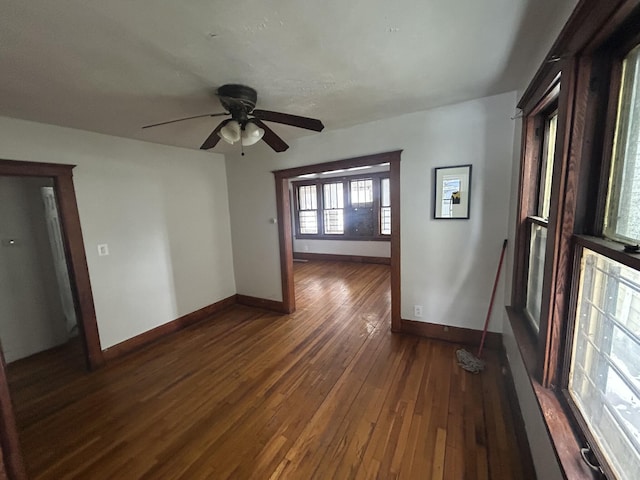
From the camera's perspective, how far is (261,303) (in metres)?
3.88

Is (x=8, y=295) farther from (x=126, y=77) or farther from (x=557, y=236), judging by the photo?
(x=557, y=236)

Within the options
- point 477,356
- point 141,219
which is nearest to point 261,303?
point 141,219

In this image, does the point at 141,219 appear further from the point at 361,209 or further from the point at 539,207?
the point at 361,209

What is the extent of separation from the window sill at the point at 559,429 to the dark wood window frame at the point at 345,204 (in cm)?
465

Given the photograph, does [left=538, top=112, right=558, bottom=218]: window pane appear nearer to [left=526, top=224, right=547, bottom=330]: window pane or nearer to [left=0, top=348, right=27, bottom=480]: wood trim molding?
[left=526, top=224, right=547, bottom=330]: window pane

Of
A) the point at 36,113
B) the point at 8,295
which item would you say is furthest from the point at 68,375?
the point at 36,113

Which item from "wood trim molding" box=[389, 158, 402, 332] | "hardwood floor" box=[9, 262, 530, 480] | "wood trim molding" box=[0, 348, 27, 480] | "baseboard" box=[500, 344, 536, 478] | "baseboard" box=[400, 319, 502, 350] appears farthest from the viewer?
"wood trim molding" box=[389, 158, 402, 332]

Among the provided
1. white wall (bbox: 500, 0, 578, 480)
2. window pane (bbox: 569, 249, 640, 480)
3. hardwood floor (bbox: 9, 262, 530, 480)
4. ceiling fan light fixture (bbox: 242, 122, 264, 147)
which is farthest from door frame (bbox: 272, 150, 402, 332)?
window pane (bbox: 569, 249, 640, 480)

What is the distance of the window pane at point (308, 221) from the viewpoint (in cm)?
704

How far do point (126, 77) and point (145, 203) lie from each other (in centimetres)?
170

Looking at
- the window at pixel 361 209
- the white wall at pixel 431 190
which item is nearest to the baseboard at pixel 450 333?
the white wall at pixel 431 190

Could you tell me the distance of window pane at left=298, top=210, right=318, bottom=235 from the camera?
7.04 metres

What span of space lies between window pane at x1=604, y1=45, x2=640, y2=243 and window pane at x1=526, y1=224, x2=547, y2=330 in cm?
78

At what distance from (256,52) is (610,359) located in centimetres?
212
